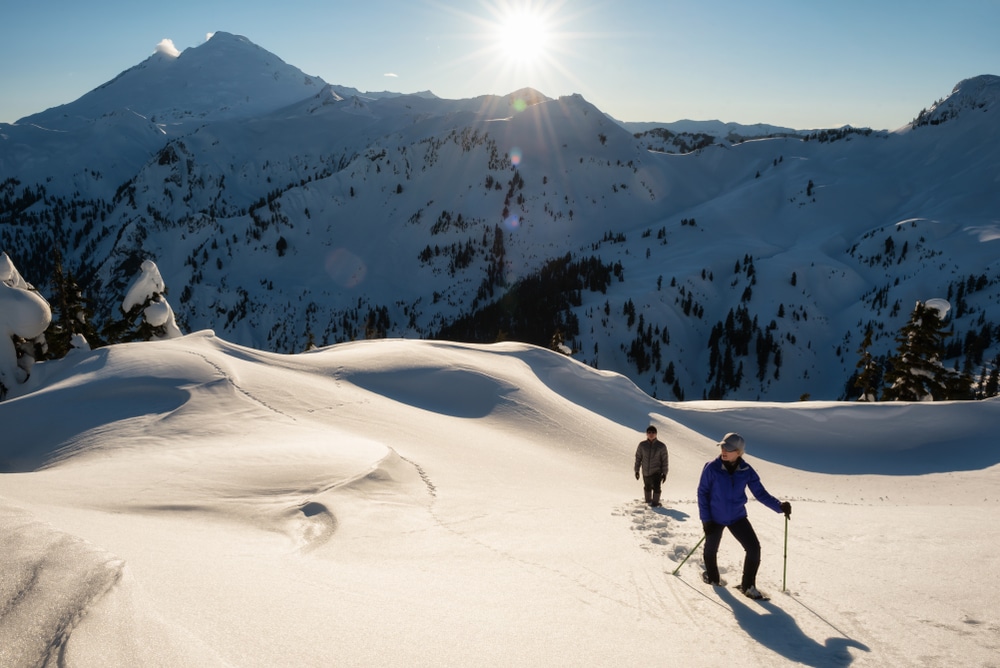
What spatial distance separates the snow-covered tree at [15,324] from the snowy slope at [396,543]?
997cm

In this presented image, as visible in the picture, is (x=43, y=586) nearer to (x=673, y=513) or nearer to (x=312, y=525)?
(x=312, y=525)

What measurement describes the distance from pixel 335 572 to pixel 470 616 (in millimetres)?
1875

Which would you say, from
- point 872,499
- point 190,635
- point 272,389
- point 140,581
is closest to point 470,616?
point 190,635

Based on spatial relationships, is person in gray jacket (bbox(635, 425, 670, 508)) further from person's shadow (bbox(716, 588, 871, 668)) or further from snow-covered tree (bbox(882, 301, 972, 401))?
snow-covered tree (bbox(882, 301, 972, 401))

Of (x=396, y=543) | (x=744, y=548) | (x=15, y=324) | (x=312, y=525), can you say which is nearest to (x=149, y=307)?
(x=15, y=324)

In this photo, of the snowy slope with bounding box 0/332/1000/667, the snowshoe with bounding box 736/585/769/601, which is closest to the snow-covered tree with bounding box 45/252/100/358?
the snowy slope with bounding box 0/332/1000/667

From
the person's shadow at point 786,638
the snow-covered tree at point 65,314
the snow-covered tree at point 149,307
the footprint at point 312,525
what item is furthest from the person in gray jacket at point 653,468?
the snow-covered tree at point 65,314

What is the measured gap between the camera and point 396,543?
8109 mm

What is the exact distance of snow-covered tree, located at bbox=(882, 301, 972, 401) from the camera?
37312mm

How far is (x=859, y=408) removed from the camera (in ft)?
87.4

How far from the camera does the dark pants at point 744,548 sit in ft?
24.2

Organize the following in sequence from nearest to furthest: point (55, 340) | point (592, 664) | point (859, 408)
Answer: point (592, 664)
point (859, 408)
point (55, 340)

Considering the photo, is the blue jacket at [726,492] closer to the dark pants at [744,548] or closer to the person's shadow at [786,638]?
the dark pants at [744,548]

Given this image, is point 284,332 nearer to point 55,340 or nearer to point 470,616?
point 55,340
